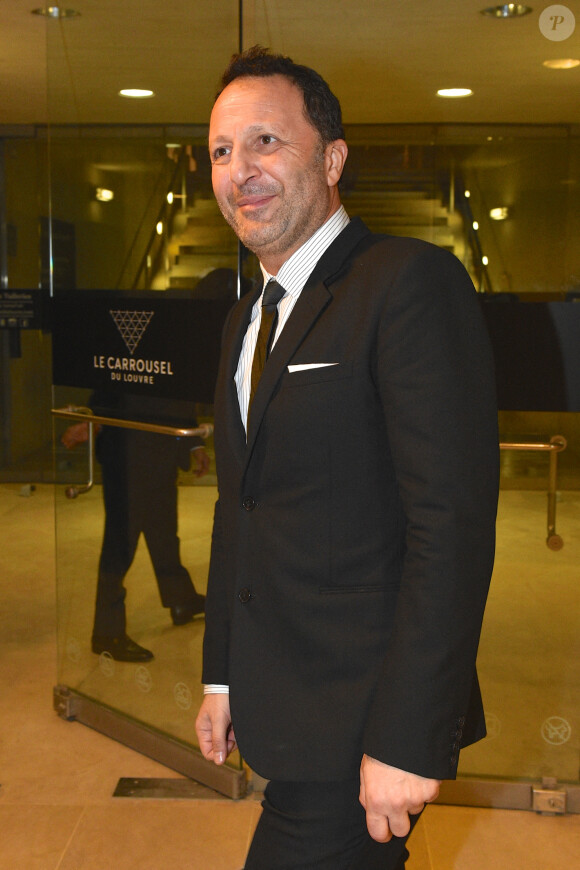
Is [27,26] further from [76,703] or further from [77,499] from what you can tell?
[76,703]

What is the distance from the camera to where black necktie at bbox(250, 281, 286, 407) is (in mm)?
1433

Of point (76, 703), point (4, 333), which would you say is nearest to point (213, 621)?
point (76, 703)

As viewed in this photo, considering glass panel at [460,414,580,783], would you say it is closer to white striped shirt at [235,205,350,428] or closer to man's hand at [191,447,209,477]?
man's hand at [191,447,209,477]

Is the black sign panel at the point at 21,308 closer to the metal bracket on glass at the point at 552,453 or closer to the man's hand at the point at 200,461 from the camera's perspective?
the man's hand at the point at 200,461

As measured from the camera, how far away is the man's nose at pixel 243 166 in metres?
1.38

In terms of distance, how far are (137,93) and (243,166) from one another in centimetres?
161

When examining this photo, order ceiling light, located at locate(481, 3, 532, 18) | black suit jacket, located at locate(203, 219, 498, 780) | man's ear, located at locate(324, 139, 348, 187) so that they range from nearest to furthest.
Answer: black suit jacket, located at locate(203, 219, 498, 780), man's ear, located at locate(324, 139, 348, 187), ceiling light, located at locate(481, 3, 532, 18)

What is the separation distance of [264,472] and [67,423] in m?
2.14

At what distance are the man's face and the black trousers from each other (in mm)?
790

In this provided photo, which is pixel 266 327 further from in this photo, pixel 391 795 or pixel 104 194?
pixel 104 194

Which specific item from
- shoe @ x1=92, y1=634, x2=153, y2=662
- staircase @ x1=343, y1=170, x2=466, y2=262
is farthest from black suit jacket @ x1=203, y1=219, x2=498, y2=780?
shoe @ x1=92, y1=634, x2=153, y2=662

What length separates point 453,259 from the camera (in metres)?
1.27

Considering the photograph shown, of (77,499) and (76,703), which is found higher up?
(77,499)

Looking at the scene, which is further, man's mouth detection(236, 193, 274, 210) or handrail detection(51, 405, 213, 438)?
handrail detection(51, 405, 213, 438)
